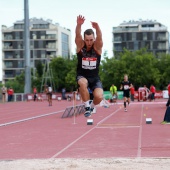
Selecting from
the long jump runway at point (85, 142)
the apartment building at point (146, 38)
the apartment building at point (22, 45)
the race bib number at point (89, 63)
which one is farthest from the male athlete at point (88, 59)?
the apartment building at point (146, 38)

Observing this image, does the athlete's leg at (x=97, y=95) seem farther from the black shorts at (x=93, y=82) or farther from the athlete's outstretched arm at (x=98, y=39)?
the athlete's outstretched arm at (x=98, y=39)

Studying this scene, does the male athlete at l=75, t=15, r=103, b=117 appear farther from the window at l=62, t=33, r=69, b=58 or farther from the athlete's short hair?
the window at l=62, t=33, r=69, b=58

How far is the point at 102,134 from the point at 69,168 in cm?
703

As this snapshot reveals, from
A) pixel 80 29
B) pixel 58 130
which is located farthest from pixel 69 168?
pixel 58 130

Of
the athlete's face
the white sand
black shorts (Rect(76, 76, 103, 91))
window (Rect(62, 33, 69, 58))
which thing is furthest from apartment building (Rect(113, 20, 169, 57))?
the athlete's face

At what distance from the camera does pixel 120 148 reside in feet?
40.5

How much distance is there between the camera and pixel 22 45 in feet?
400

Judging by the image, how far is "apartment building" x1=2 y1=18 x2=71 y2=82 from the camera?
399 feet

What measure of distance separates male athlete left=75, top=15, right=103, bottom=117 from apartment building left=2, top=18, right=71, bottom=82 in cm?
11300

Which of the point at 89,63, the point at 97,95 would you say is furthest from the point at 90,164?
the point at 89,63

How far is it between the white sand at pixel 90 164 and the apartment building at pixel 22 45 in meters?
112

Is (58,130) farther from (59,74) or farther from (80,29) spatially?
(59,74)

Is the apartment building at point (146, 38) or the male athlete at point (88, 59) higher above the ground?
the apartment building at point (146, 38)

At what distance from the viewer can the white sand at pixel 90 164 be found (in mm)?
8945
